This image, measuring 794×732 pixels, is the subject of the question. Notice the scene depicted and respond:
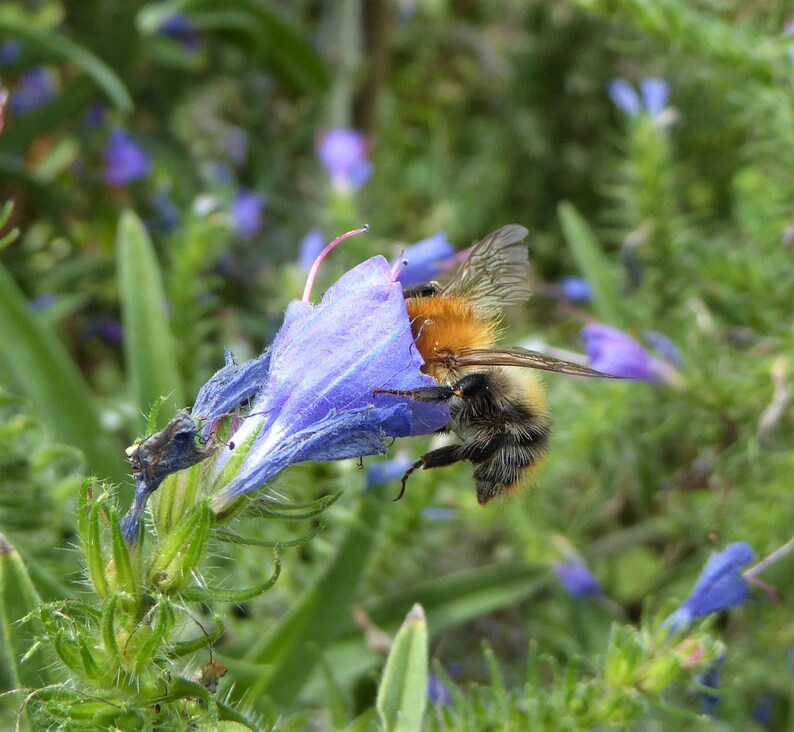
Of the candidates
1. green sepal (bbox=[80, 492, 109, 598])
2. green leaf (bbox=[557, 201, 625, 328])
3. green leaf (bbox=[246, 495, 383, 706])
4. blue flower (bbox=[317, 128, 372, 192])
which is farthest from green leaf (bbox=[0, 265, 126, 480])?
green leaf (bbox=[557, 201, 625, 328])

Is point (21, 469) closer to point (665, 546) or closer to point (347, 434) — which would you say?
point (347, 434)

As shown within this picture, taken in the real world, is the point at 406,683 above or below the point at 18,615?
below

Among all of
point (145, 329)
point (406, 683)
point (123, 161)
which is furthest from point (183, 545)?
point (123, 161)

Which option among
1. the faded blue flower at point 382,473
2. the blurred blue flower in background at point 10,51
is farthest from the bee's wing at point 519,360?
the blurred blue flower in background at point 10,51

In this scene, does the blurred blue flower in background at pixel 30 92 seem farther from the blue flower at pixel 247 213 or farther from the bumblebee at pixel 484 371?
the bumblebee at pixel 484 371

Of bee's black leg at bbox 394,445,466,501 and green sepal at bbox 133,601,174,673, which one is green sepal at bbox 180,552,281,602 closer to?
green sepal at bbox 133,601,174,673

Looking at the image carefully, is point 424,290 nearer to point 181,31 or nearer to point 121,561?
point 121,561
